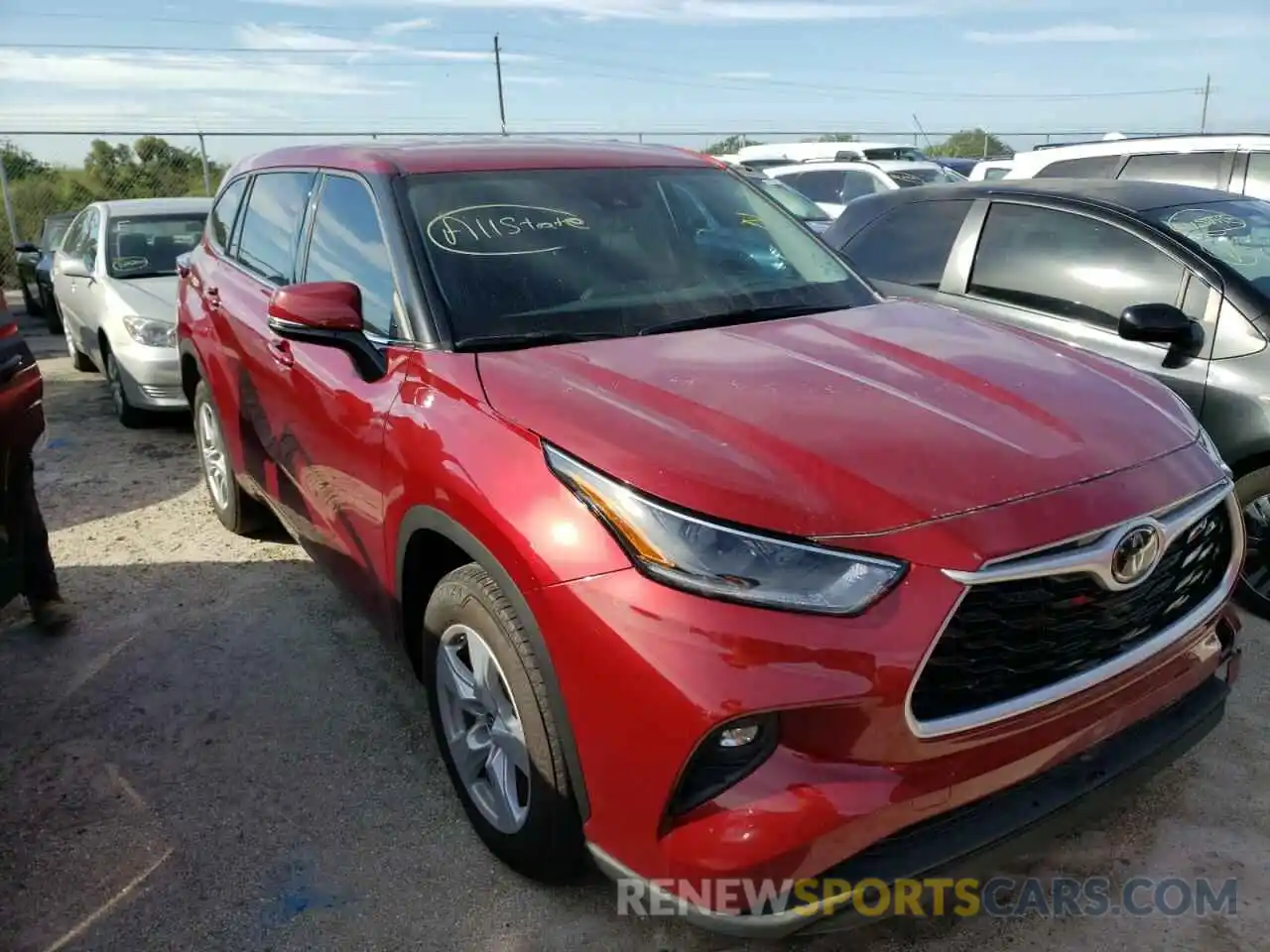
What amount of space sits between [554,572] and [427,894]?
103 centimetres

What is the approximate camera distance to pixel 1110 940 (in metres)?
2.33

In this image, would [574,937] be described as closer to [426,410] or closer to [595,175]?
[426,410]

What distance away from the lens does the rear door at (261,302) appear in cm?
373

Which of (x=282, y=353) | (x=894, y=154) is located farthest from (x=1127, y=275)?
(x=894, y=154)

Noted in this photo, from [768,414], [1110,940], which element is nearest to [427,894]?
[768,414]

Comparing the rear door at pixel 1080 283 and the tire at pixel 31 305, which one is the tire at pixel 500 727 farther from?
the tire at pixel 31 305

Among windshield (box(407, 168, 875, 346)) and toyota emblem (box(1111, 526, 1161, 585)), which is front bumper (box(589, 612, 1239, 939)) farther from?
windshield (box(407, 168, 875, 346))

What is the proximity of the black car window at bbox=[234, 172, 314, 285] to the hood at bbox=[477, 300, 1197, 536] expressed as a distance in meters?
1.60

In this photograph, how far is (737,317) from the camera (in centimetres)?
307

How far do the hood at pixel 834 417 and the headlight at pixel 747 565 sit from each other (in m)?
0.04

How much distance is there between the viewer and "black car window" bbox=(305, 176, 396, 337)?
2.99 m

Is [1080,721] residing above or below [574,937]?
above

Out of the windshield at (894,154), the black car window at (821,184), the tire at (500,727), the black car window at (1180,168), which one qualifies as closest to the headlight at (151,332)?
the tire at (500,727)

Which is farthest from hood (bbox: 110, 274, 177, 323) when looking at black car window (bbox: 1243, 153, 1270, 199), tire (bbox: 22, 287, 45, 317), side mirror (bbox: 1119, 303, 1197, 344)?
tire (bbox: 22, 287, 45, 317)
